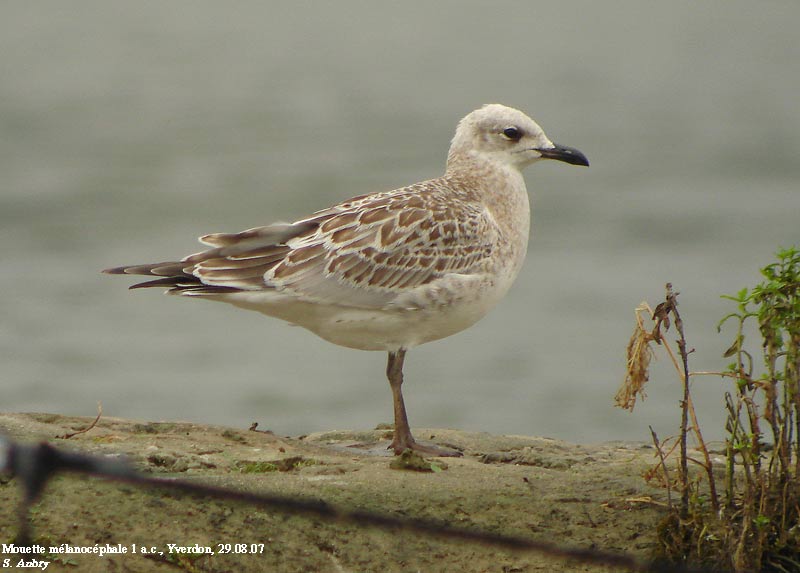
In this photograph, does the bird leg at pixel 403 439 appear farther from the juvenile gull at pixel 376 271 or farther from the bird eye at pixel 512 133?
the bird eye at pixel 512 133

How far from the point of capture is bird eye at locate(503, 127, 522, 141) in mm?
7988

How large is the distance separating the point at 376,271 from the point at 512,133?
1542 millimetres

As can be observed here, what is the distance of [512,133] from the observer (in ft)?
26.2

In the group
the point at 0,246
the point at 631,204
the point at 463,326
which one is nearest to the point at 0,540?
the point at 463,326

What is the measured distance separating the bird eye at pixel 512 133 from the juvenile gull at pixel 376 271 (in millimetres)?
655

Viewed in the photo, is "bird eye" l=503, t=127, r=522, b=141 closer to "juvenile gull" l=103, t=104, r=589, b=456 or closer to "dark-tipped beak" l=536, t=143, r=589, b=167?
"dark-tipped beak" l=536, t=143, r=589, b=167

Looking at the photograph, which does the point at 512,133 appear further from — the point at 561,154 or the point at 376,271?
the point at 376,271

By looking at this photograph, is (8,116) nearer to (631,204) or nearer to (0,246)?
(0,246)

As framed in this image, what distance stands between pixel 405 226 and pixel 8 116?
15745 mm

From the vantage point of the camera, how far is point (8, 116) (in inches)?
838

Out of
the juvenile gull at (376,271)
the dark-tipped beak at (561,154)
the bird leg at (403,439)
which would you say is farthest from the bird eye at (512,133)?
the bird leg at (403,439)

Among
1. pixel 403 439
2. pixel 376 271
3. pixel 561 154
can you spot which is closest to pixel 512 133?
pixel 561 154

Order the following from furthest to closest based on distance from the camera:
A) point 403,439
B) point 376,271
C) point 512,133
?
point 512,133 < point 376,271 < point 403,439

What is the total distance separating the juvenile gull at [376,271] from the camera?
688cm
